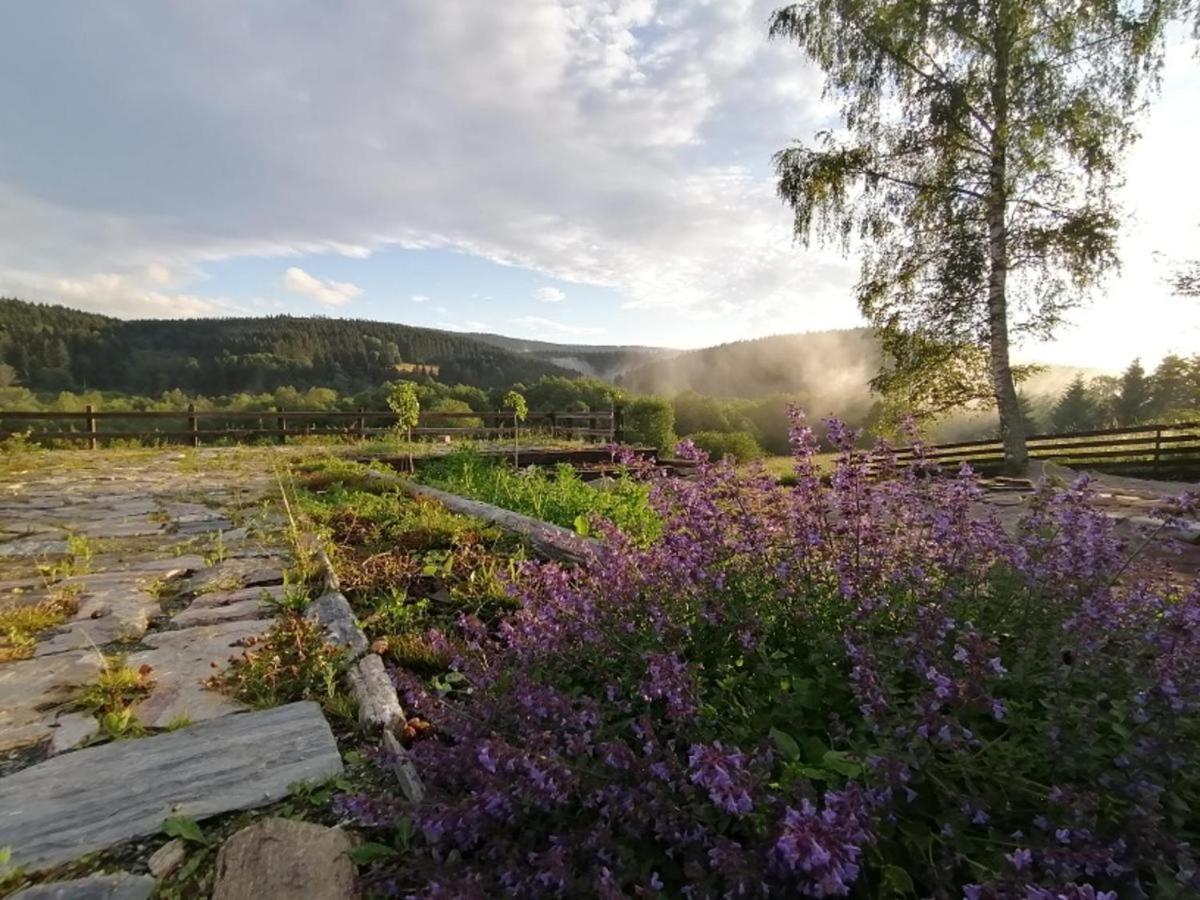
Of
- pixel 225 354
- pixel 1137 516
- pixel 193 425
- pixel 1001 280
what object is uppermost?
pixel 225 354

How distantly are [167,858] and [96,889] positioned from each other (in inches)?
4.7

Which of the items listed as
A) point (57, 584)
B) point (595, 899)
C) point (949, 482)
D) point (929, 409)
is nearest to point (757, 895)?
point (595, 899)

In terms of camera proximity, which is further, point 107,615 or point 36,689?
point 107,615

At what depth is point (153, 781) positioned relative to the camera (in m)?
1.53

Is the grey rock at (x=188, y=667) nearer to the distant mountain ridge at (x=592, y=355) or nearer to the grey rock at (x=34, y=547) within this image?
the grey rock at (x=34, y=547)

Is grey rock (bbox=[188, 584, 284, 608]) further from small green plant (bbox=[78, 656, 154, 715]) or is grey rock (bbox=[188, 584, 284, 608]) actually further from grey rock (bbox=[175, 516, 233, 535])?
→ grey rock (bbox=[175, 516, 233, 535])

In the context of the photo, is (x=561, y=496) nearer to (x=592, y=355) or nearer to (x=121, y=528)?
(x=121, y=528)

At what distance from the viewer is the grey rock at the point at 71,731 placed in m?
1.75

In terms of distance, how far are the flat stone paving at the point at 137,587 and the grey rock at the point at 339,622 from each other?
234 millimetres

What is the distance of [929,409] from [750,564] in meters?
11.1

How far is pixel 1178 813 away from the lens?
100cm

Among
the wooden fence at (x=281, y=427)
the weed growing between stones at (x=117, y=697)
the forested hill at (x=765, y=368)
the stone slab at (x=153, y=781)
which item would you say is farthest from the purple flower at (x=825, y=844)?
the forested hill at (x=765, y=368)

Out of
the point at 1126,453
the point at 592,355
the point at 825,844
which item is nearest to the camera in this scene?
the point at 825,844

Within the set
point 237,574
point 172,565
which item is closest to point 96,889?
point 237,574
